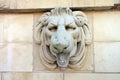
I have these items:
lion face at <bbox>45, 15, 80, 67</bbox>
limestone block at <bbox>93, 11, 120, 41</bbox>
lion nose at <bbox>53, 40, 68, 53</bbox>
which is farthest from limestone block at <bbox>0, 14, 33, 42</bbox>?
limestone block at <bbox>93, 11, 120, 41</bbox>

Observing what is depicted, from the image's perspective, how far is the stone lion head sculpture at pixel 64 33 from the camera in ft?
6.06

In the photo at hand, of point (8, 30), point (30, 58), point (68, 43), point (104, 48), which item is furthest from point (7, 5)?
point (104, 48)

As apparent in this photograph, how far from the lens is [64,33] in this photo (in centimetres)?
180

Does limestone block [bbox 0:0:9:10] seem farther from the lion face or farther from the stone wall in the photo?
the lion face

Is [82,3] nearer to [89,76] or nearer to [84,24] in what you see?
[84,24]

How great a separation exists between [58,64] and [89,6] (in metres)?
0.43

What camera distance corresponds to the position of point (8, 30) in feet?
6.64

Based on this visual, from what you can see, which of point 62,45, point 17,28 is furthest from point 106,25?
point 17,28

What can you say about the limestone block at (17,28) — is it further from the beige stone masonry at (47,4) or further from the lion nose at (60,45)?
the lion nose at (60,45)

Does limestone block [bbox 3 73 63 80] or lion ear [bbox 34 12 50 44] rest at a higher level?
lion ear [bbox 34 12 50 44]

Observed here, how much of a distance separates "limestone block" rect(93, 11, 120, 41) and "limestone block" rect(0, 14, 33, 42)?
0.44m

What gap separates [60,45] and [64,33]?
92mm

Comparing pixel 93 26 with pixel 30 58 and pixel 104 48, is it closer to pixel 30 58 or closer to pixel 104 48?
pixel 104 48

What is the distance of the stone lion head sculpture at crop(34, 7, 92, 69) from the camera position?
1.85 metres
